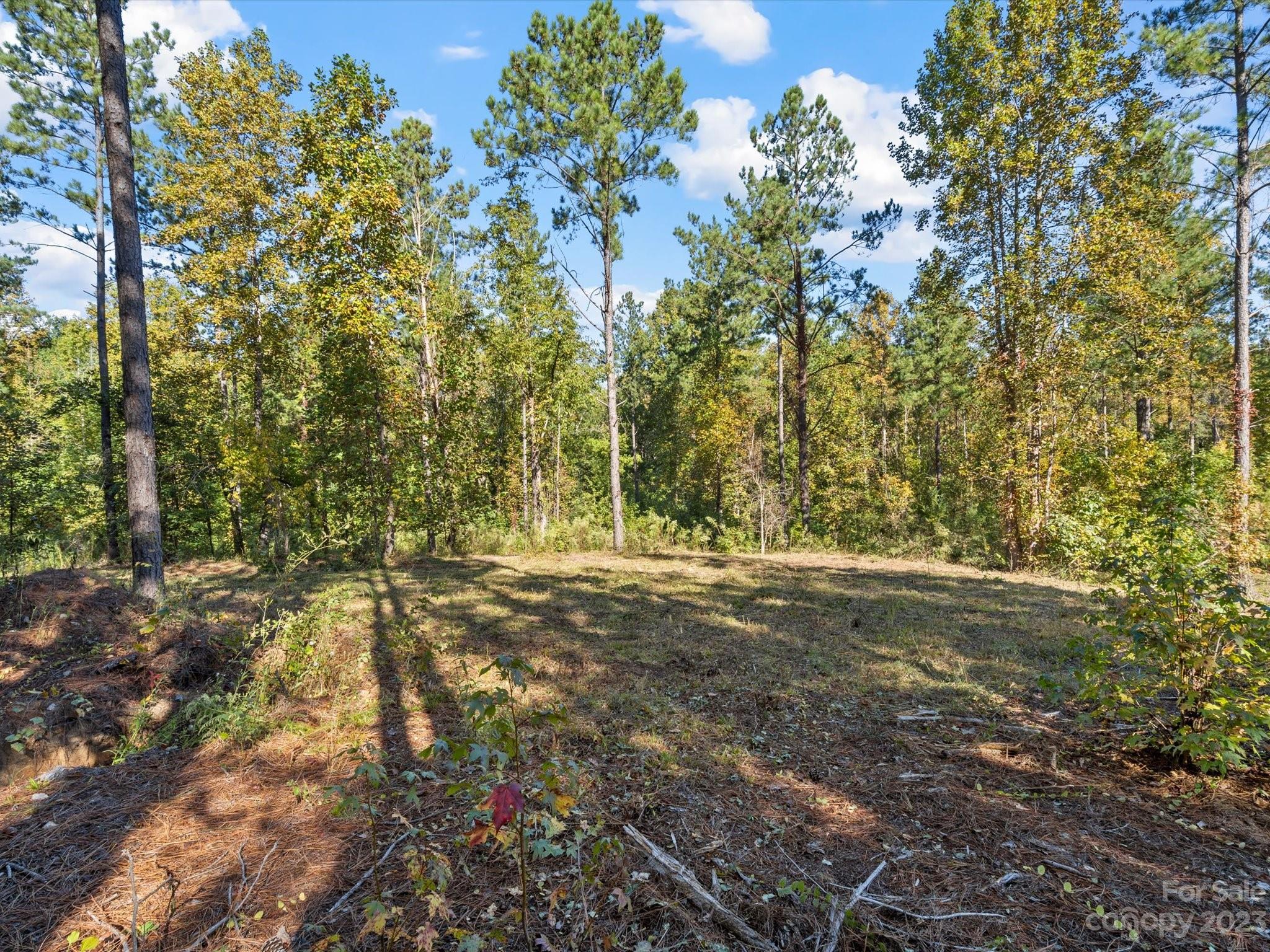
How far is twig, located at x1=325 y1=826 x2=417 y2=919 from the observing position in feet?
7.23

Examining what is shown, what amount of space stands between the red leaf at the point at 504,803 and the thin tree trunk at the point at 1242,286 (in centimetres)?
1130

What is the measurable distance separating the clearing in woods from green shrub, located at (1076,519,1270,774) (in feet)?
0.99

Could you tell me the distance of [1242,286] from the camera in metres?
8.81

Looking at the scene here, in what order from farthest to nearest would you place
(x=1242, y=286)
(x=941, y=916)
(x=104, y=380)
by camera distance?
(x=104, y=380), (x=1242, y=286), (x=941, y=916)

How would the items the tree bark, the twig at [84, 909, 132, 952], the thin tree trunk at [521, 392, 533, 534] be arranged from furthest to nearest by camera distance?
the thin tree trunk at [521, 392, 533, 534], the tree bark, the twig at [84, 909, 132, 952]

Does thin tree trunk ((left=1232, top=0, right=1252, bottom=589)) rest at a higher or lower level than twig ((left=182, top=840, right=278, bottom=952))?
higher

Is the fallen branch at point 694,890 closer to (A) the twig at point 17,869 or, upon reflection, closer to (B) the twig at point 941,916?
(B) the twig at point 941,916

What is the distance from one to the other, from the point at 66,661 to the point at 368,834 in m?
3.47

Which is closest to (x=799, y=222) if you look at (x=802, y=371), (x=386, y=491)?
(x=802, y=371)

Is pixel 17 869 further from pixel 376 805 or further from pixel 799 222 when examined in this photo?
pixel 799 222

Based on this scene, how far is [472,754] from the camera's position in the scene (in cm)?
196

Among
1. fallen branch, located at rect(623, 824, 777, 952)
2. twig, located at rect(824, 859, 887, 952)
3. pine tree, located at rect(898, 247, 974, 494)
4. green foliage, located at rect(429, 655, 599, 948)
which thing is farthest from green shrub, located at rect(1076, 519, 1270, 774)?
pine tree, located at rect(898, 247, 974, 494)

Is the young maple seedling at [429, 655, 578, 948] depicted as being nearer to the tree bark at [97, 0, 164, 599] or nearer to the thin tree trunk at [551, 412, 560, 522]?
the tree bark at [97, 0, 164, 599]

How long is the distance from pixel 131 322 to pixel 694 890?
22.7 feet
